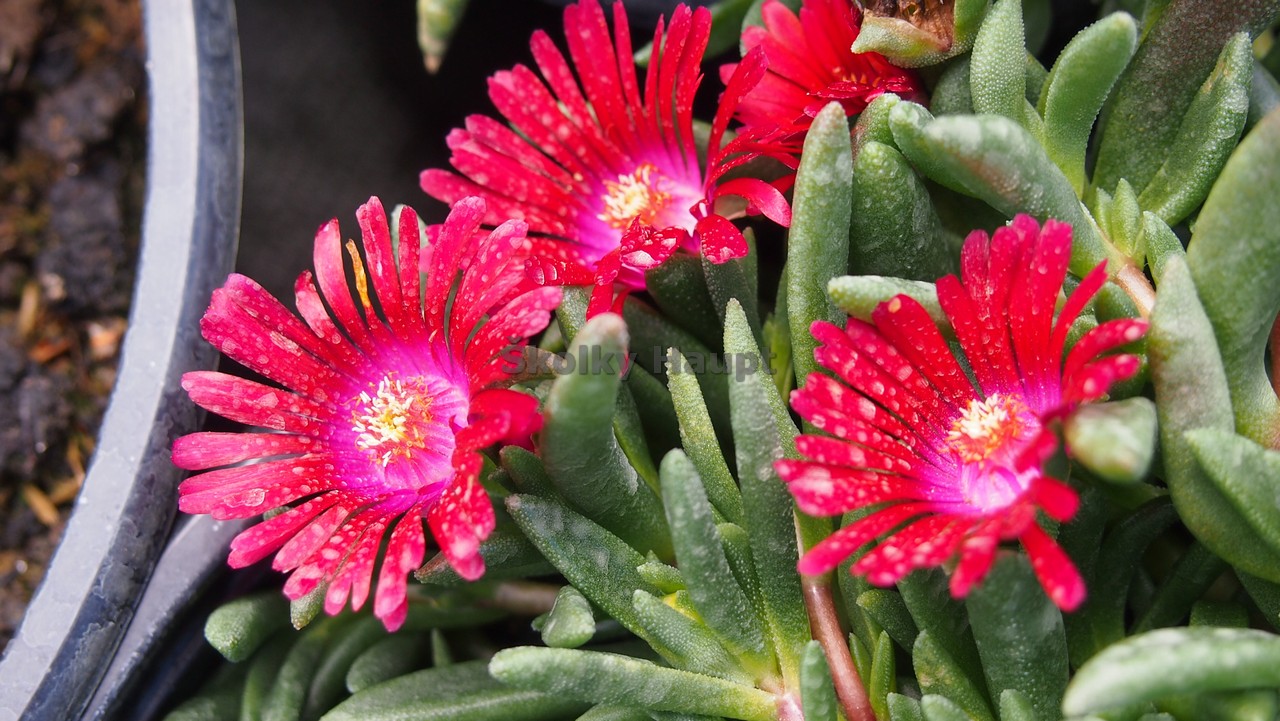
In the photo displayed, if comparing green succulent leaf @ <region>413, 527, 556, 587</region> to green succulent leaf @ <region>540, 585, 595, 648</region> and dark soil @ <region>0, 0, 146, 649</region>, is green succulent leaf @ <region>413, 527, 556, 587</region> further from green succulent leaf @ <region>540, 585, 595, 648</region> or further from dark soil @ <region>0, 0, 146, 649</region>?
dark soil @ <region>0, 0, 146, 649</region>

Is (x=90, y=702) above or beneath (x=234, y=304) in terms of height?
beneath

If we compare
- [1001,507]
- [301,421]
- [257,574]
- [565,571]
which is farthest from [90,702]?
[1001,507]

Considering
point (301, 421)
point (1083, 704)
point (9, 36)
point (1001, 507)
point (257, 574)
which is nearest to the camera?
point (1083, 704)

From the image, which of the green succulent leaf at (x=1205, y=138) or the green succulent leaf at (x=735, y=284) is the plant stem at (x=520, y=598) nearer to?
the green succulent leaf at (x=735, y=284)

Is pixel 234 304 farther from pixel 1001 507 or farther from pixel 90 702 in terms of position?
pixel 1001 507

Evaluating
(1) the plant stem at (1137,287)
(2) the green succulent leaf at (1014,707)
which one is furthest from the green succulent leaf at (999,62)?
(2) the green succulent leaf at (1014,707)

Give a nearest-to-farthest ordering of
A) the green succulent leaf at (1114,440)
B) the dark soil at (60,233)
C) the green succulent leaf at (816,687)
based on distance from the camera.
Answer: the green succulent leaf at (1114,440) → the green succulent leaf at (816,687) → the dark soil at (60,233)
